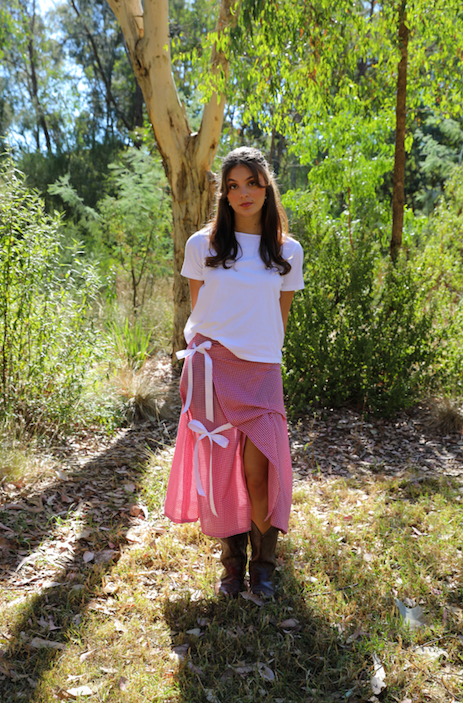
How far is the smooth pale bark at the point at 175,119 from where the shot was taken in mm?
5672

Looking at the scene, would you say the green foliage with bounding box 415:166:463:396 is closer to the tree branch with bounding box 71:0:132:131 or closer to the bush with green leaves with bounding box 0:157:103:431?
the bush with green leaves with bounding box 0:157:103:431

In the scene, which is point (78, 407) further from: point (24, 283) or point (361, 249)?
point (361, 249)

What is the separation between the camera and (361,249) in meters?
5.13

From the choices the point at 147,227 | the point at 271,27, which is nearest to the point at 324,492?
the point at 271,27

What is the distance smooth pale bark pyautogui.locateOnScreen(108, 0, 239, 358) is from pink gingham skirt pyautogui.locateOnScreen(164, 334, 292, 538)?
13.6 feet

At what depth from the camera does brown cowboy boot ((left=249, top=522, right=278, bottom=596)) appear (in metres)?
2.59

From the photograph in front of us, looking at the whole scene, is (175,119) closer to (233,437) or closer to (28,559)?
(233,437)

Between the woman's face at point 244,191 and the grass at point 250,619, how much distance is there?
181 cm

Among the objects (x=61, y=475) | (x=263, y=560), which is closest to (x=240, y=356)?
(x=263, y=560)

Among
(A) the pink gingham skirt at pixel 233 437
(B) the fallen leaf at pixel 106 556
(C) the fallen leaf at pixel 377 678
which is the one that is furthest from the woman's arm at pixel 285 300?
(B) the fallen leaf at pixel 106 556

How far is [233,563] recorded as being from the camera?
265 centimetres

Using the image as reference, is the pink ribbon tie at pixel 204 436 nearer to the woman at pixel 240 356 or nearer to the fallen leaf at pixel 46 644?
the woman at pixel 240 356

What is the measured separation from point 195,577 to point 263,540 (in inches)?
19.9

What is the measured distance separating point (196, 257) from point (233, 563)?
1.47 metres
